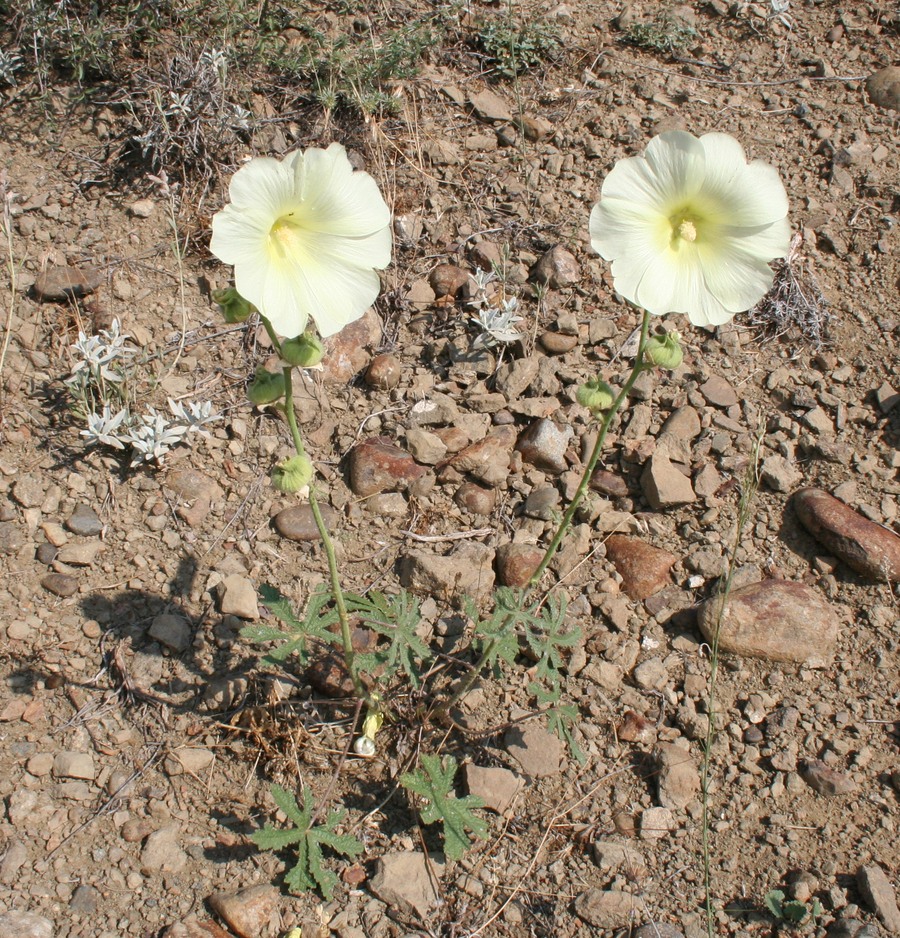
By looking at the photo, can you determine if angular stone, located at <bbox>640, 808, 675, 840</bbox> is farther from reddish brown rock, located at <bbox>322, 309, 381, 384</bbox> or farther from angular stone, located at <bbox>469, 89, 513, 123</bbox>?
angular stone, located at <bbox>469, 89, 513, 123</bbox>

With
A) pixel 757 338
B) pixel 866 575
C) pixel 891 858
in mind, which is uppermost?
pixel 757 338

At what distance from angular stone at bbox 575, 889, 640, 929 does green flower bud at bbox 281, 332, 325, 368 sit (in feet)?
6.19

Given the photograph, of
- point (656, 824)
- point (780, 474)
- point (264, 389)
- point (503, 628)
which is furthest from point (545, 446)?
point (264, 389)

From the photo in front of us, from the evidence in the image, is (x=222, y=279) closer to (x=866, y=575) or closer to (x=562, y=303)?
(x=562, y=303)

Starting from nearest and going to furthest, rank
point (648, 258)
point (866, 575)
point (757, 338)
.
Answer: point (648, 258), point (866, 575), point (757, 338)

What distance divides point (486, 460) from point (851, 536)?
58.8 inches

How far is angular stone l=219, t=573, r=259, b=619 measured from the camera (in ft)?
11.2

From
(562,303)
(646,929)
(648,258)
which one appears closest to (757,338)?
(562,303)

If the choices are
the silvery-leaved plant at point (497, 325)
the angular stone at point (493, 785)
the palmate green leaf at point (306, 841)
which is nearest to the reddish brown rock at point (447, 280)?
the silvery-leaved plant at point (497, 325)

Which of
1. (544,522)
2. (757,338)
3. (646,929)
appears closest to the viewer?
(646,929)

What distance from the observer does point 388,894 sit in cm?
284

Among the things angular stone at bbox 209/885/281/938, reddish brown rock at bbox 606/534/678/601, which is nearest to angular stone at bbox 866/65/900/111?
reddish brown rock at bbox 606/534/678/601

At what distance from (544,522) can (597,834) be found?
1.25 metres

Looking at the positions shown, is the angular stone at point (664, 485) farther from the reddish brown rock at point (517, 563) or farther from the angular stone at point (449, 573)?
the angular stone at point (449, 573)
